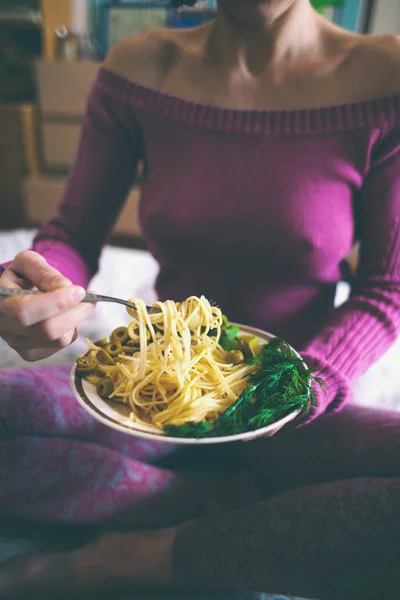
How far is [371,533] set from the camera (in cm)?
60

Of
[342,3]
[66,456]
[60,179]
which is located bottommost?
[60,179]

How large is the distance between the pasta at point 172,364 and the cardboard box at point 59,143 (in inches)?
84.6

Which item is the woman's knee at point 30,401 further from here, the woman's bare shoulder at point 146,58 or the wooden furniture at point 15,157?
the wooden furniture at point 15,157

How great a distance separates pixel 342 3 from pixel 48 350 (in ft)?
7.52

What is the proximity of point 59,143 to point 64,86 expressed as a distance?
28cm

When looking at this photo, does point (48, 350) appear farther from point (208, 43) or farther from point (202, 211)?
point (208, 43)

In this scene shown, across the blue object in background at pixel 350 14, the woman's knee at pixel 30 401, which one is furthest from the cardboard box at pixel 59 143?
the woman's knee at pixel 30 401

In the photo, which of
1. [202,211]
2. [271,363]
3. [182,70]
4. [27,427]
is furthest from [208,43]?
[27,427]

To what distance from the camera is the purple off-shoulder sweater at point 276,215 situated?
0.80 metres

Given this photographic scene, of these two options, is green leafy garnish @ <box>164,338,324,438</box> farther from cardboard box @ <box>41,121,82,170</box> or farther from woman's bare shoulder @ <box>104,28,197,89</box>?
cardboard box @ <box>41,121,82,170</box>

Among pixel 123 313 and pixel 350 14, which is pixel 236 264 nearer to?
pixel 123 313

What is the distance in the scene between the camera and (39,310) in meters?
0.55

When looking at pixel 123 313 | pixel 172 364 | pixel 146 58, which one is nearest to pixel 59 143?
pixel 123 313

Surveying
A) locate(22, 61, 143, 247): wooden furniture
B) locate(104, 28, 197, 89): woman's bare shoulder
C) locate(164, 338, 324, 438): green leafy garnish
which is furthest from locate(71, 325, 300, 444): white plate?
locate(22, 61, 143, 247): wooden furniture
